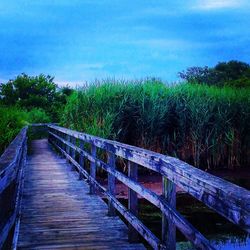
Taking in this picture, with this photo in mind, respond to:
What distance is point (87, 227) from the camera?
5824 mm

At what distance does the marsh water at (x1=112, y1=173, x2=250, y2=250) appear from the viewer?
7.36m

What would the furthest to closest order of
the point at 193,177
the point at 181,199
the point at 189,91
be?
the point at 189,91, the point at 181,199, the point at 193,177

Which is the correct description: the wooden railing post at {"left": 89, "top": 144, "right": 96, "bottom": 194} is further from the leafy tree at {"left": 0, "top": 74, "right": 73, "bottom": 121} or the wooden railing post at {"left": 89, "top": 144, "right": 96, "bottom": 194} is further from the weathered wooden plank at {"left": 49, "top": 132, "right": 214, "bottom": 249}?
the leafy tree at {"left": 0, "top": 74, "right": 73, "bottom": 121}

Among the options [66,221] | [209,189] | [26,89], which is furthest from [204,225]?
[26,89]

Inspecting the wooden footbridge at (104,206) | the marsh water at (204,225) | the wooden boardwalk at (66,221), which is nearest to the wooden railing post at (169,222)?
the wooden footbridge at (104,206)

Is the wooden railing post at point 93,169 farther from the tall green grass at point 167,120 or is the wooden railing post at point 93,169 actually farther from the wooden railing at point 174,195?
the tall green grass at point 167,120

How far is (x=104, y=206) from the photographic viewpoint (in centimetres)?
718

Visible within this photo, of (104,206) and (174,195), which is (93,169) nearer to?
(104,206)

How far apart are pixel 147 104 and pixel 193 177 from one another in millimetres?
11647

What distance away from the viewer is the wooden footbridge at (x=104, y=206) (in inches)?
105

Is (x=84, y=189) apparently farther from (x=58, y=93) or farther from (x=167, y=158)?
(x=58, y=93)

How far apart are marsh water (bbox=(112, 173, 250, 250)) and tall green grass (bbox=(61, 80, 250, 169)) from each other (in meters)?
4.11

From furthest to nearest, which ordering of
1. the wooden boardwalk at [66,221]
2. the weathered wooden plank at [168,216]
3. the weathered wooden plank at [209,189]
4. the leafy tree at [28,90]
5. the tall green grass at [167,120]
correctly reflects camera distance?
the leafy tree at [28,90] < the tall green grass at [167,120] < the wooden boardwalk at [66,221] < the weathered wooden plank at [168,216] < the weathered wooden plank at [209,189]

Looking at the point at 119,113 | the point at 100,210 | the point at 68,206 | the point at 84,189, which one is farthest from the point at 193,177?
the point at 119,113
